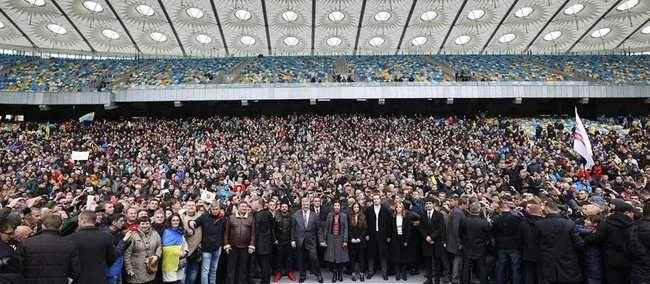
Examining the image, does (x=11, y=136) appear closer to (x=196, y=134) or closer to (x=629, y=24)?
(x=196, y=134)

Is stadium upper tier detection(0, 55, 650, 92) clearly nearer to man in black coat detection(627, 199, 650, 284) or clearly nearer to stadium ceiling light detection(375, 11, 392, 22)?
stadium ceiling light detection(375, 11, 392, 22)

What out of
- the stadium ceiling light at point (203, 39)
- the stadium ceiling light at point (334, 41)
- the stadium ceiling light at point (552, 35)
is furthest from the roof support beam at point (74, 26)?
the stadium ceiling light at point (552, 35)

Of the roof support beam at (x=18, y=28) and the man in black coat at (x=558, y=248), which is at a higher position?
the roof support beam at (x=18, y=28)

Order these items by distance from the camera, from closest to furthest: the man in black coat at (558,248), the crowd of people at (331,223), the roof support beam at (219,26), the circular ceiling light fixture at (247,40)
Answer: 1. the crowd of people at (331,223)
2. the man in black coat at (558,248)
3. the roof support beam at (219,26)
4. the circular ceiling light fixture at (247,40)

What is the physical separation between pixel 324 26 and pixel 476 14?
9.38 m

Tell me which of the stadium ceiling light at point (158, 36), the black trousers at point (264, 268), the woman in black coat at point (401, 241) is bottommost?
the black trousers at point (264, 268)

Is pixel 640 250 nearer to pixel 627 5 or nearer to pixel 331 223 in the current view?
pixel 331 223

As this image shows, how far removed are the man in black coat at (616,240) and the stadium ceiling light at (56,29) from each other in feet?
104

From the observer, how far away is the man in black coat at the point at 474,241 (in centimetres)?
698

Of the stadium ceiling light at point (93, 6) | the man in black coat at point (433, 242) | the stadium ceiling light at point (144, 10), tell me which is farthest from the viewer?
the stadium ceiling light at point (144, 10)

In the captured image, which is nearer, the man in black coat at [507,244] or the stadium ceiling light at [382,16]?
the man in black coat at [507,244]

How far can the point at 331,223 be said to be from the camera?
321 inches

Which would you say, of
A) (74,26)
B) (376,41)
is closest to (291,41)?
(376,41)

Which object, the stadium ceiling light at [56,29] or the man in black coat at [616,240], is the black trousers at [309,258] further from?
the stadium ceiling light at [56,29]
